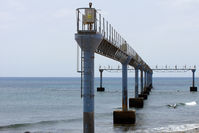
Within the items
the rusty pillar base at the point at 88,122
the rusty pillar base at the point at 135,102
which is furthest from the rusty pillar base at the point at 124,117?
the rusty pillar base at the point at 135,102

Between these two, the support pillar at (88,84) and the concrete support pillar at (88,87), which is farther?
the concrete support pillar at (88,87)

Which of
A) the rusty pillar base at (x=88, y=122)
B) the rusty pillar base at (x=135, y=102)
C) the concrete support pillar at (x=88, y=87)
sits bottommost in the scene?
the rusty pillar base at (x=135, y=102)

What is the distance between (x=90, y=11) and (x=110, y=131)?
1646 centimetres

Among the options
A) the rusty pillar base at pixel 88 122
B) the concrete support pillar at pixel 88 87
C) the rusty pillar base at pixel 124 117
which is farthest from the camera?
the rusty pillar base at pixel 124 117

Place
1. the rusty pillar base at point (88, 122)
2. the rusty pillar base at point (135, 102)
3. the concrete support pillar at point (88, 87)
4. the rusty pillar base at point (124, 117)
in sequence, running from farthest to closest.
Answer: the rusty pillar base at point (135, 102) < the rusty pillar base at point (124, 117) < the concrete support pillar at point (88, 87) < the rusty pillar base at point (88, 122)

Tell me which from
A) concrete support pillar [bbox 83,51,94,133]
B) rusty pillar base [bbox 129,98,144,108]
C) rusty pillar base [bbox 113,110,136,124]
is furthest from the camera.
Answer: rusty pillar base [bbox 129,98,144,108]

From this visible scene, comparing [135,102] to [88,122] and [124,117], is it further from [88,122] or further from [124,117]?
[88,122]

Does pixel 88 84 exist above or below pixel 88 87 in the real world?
above

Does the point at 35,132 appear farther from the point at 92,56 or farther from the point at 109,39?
the point at 92,56

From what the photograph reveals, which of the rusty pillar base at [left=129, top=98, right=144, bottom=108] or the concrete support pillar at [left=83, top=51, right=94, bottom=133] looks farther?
the rusty pillar base at [left=129, top=98, right=144, bottom=108]

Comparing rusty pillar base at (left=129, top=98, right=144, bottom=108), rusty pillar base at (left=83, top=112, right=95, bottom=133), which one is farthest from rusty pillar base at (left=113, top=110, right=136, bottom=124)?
rusty pillar base at (left=129, top=98, right=144, bottom=108)

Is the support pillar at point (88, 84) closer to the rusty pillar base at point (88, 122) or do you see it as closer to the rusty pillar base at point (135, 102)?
the rusty pillar base at point (88, 122)

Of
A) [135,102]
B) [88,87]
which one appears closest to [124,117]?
[88,87]

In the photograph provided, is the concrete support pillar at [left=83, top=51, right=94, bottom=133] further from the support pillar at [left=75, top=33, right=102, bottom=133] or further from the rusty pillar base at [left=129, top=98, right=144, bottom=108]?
the rusty pillar base at [left=129, top=98, right=144, bottom=108]
